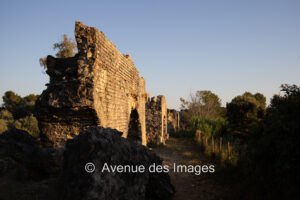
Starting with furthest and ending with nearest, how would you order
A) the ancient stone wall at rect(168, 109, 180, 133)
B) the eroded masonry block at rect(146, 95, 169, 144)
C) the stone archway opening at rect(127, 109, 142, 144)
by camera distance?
the ancient stone wall at rect(168, 109, 180, 133) < the eroded masonry block at rect(146, 95, 169, 144) < the stone archway opening at rect(127, 109, 142, 144)

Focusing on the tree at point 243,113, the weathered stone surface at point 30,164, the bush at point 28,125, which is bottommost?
the weathered stone surface at point 30,164

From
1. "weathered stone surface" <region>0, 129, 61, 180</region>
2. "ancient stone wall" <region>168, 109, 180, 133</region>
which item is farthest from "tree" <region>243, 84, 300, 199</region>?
"ancient stone wall" <region>168, 109, 180, 133</region>

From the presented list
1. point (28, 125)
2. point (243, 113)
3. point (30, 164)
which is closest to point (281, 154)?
point (30, 164)

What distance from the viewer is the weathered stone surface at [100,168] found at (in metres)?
2.63

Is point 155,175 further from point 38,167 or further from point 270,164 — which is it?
point 38,167

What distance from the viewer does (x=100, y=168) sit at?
2.84 metres

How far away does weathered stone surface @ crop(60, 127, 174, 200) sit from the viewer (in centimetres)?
263

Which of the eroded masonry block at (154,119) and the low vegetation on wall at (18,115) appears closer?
the low vegetation on wall at (18,115)

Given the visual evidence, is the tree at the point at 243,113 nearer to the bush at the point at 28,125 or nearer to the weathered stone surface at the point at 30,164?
the weathered stone surface at the point at 30,164

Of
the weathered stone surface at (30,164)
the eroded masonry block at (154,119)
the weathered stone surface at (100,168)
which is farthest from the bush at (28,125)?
the weathered stone surface at (100,168)

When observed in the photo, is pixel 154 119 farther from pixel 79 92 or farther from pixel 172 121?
pixel 79 92

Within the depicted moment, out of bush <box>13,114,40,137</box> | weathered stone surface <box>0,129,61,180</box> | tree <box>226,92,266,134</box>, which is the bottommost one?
weathered stone surface <box>0,129,61,180</box>

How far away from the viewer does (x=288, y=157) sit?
2898 mm

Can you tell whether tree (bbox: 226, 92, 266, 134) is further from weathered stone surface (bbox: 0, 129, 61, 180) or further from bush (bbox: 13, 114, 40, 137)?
bush (bbox: 13, 114, 40, 137)
